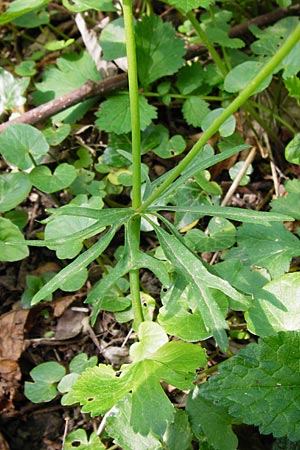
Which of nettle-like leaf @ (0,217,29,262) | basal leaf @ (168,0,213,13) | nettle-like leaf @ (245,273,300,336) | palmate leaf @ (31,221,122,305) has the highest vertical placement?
basal leaf @ (168,0,213,13)

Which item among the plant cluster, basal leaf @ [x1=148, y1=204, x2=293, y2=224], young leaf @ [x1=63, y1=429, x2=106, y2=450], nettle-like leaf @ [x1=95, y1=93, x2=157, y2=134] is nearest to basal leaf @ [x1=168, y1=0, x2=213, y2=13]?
the plant cluster

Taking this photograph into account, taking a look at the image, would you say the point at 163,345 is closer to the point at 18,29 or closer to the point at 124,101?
the point at 124,101

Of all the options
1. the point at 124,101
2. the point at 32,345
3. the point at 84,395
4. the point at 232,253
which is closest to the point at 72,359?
the point at 32,345

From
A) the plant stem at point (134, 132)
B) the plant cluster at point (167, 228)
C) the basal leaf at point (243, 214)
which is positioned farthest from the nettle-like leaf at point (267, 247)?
the plant stem at point (134, 132)

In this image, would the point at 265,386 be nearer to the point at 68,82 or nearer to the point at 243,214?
the point at 243,214

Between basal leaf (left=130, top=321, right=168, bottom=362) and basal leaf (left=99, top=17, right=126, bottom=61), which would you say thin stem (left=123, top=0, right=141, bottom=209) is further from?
basal leaf (left=99, top=17, right=126, bottom=61)
